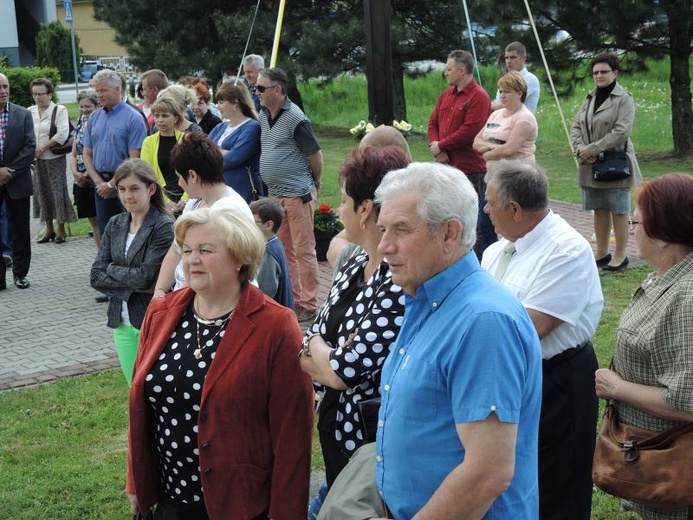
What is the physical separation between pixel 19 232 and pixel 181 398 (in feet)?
25.2

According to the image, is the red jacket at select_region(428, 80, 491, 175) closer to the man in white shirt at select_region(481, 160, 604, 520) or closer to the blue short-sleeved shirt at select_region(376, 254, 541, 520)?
the man in white shirt at select_region(481, 160, 604, 520)

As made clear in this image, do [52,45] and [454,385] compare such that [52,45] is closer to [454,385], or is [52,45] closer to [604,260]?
[604,260]

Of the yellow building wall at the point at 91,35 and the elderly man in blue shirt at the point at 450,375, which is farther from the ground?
the yellow building wall at the point at 91,35

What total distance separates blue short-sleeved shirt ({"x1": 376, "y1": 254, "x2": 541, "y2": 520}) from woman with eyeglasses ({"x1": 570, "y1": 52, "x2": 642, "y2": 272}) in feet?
23.3

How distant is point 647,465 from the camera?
3.48m

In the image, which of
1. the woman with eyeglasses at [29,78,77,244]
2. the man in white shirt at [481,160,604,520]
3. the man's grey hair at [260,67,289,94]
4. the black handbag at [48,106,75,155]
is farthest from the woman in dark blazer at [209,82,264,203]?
the man in white shirt at [481,160,604,520]

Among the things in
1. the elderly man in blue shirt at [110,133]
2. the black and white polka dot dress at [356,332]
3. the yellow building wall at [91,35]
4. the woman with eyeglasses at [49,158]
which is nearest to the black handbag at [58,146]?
the woman with eyeglasses at [49,158]

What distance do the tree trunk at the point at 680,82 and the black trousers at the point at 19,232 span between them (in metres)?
11.6

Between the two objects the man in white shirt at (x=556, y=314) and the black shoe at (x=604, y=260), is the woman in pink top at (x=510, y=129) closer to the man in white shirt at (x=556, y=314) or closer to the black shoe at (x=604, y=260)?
the black shoe at (x=604, y=260)

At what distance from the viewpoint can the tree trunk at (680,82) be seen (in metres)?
16.4

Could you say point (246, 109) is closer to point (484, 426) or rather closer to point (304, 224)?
point (304, 224)

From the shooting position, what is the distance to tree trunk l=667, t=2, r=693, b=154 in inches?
647

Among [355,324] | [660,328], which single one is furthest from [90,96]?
[660,328]

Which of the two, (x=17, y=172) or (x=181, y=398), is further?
(x=17, y=172)
